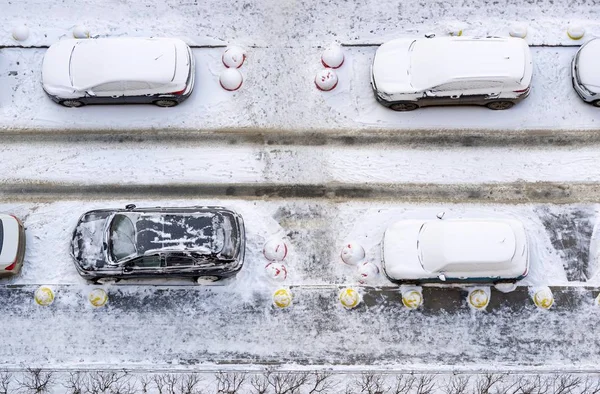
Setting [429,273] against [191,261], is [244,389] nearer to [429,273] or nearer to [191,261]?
[191,261]

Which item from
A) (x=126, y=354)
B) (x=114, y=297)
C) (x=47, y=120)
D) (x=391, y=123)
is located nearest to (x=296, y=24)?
(x=391, y=123)

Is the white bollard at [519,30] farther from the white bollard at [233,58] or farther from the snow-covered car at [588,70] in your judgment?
the white bollard at [233,58]

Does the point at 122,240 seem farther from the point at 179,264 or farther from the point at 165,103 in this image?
the point at 165,103

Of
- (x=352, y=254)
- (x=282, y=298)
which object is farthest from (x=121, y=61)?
(x=352, y=254)

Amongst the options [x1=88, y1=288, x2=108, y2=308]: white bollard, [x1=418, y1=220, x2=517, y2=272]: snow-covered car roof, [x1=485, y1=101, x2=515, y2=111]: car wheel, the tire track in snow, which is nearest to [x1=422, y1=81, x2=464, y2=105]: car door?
[x1=485, y1=101, x2=515, y2=111]: car wheel

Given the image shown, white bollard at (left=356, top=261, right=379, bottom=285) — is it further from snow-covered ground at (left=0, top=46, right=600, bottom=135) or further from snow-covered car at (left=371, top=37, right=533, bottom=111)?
snow-covered car at (left=371, top=37, right=533, bottom=111)

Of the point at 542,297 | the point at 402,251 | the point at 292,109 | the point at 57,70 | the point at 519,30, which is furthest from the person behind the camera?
the point at 519,30
